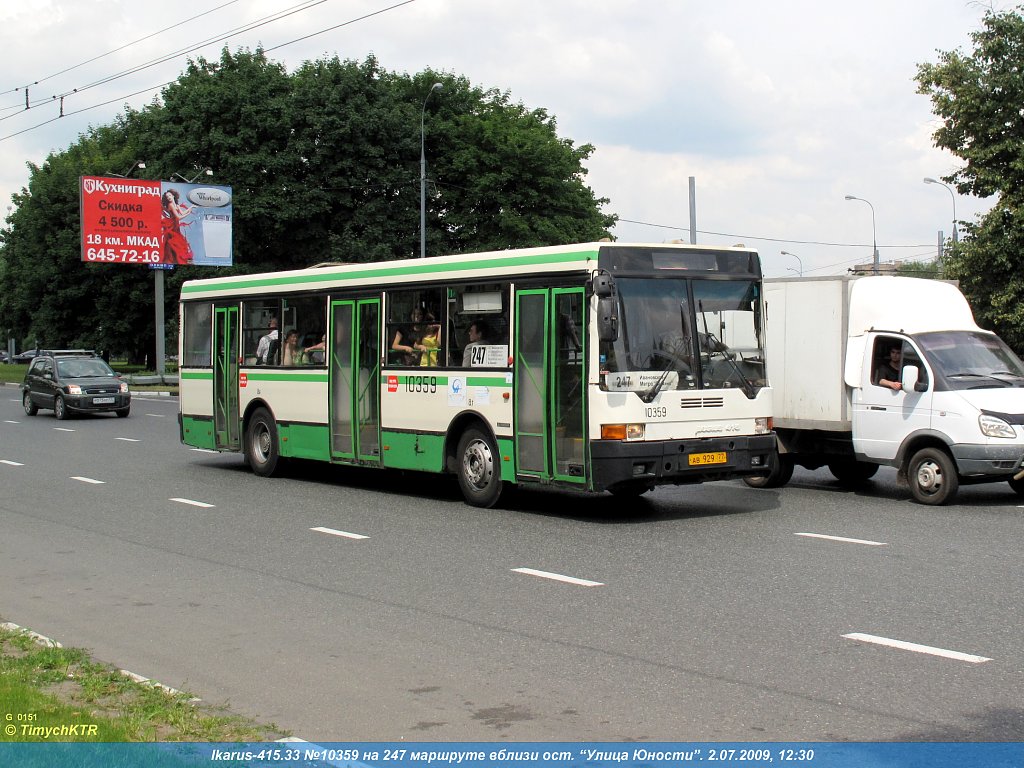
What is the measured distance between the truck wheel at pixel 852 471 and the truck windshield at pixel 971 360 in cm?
232

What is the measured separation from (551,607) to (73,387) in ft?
87.1

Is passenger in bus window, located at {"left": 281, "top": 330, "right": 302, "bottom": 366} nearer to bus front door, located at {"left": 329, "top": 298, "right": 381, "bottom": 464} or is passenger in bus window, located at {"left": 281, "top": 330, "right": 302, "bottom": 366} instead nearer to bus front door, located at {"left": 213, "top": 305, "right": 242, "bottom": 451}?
bus front door, located at {"left": 329, "top": 298, "right": 381, "bottom": 464}

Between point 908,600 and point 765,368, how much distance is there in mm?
5246

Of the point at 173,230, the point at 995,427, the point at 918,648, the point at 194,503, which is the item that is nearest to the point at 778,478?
the point at 995,427

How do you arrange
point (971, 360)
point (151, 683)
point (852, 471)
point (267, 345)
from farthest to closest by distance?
point (267, 345)
point (852, 471)
point (971, 360)
point (151, 683)

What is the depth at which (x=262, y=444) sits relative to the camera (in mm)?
17859

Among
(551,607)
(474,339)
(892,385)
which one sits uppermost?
(474,339)

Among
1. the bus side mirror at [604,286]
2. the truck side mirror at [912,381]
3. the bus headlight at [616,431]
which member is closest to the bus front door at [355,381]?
the bus headlight at [616,431]

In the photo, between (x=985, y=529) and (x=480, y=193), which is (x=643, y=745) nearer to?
(x=985, y=529)

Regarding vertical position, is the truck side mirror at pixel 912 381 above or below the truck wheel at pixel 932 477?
above

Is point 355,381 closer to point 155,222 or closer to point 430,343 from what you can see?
point 430,343

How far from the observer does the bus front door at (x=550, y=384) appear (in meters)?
12.5

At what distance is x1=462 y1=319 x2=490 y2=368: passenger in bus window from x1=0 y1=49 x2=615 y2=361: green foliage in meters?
33.8

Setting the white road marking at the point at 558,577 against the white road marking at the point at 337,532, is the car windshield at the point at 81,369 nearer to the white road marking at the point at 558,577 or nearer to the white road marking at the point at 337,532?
the white road marking at the point at 337,532
